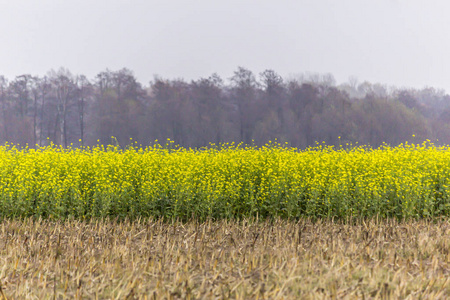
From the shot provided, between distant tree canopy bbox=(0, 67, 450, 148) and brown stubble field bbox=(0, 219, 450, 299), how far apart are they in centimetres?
3028

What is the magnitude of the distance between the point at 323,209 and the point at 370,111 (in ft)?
111

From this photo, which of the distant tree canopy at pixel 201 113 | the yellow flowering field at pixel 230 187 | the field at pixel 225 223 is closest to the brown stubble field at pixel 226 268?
the field at pixel 225 223

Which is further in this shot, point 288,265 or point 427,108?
point 427,108

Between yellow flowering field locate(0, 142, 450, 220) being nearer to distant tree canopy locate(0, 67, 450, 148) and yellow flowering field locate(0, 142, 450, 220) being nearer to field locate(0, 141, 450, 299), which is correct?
field locate(0, 141, 450, 299)

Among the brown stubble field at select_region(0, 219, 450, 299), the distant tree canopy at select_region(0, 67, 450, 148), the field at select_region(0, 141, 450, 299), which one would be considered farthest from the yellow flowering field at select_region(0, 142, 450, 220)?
the distant tree canopy at select_region(0, 67, 450, 148)

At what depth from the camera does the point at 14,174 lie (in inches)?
344

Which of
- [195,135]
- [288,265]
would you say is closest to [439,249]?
[288,265]

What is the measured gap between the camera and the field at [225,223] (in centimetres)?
331

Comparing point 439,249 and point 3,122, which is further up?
point 3,122

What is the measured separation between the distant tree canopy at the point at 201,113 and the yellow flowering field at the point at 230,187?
2644 centimetres

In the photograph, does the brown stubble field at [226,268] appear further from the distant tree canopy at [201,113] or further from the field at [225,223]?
the distant tree canopy at [201,113]

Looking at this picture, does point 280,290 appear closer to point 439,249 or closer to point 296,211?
point 439,249

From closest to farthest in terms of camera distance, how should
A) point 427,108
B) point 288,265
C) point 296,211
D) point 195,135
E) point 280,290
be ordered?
point 280,290 → point 288,265 → point 296,211 → point 195,135 → point 427,108

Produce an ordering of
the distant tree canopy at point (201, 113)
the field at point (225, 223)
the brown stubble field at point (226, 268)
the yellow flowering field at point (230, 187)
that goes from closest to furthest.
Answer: the brown stubble field at point (226, 268)
the field at point (225, 223)
the yellow flowering field at point (230, 187)
the distant tree canopy at point (201, 113)
